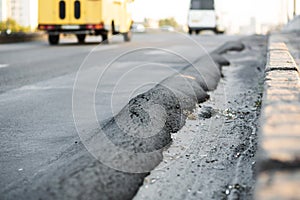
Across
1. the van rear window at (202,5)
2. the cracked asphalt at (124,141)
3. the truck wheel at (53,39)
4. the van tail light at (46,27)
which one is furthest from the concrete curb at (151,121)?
the van rear window at (202,5)

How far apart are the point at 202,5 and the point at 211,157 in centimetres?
4195

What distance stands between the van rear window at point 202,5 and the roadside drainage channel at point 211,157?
3920 centimetres

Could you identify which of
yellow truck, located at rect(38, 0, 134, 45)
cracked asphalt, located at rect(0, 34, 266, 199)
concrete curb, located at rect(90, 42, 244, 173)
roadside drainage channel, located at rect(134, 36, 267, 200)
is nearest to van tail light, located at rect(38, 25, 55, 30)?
yellow truck, located at rect(38, 0, 134, 45)

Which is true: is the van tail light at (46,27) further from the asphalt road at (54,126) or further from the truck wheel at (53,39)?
the asphalt road at (54,126)

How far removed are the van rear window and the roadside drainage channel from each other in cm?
3920

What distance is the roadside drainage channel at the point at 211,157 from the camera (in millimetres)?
2742

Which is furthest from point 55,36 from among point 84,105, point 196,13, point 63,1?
point 196,13

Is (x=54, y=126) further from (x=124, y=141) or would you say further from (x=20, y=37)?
(x=20, y=37)

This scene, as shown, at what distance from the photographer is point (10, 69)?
9.80 m

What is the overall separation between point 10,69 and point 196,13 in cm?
3583

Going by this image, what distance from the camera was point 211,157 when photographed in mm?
3475

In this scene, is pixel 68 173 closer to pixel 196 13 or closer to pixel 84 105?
pixel 84 105

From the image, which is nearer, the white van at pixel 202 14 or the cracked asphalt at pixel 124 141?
the cracked asphalt at pixel 124 141

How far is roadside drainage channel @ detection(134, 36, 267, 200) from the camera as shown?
2.74 metres
